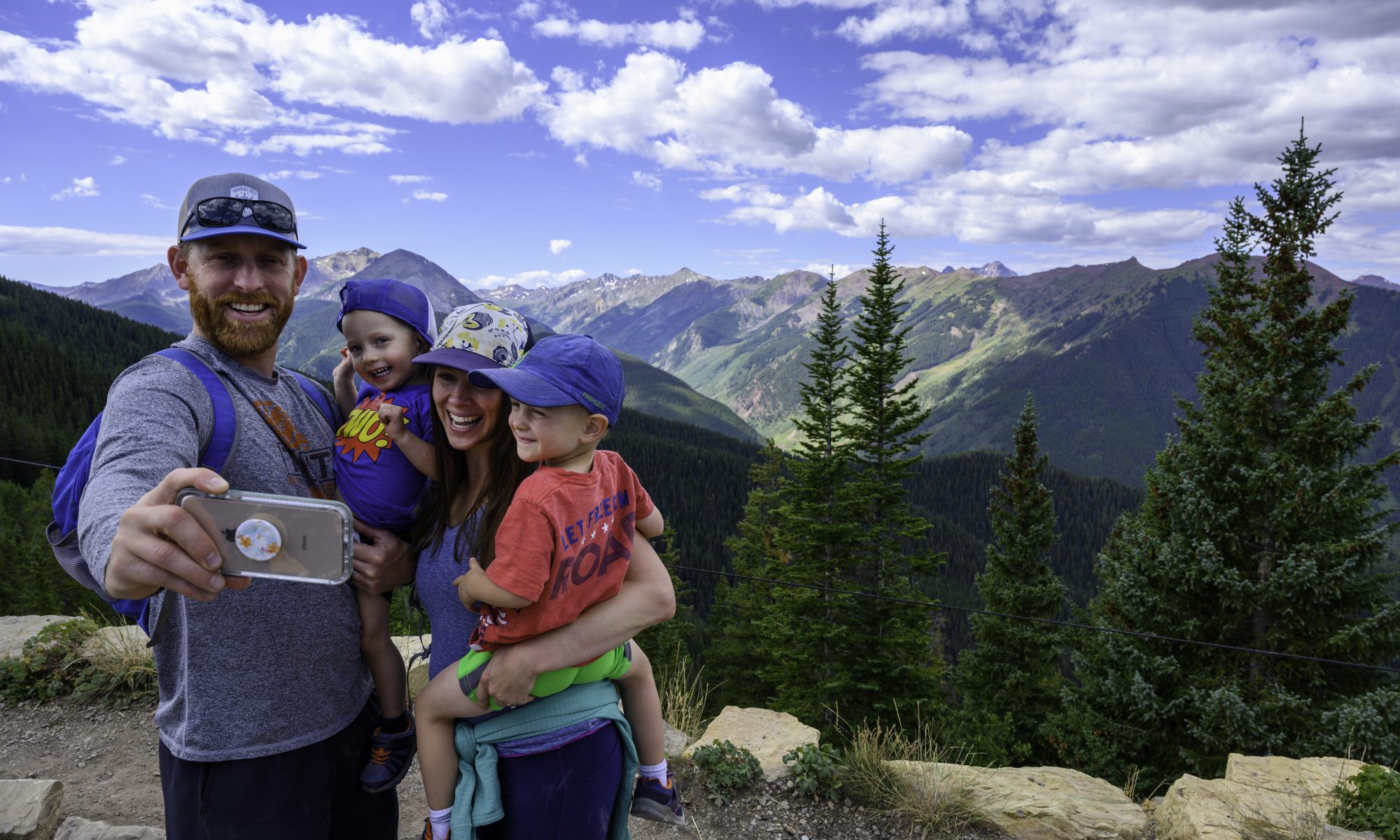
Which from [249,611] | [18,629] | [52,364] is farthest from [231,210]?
[52,364]

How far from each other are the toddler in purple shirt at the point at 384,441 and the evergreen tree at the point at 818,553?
14.6 m

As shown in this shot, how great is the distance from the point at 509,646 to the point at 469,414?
0.70 meters

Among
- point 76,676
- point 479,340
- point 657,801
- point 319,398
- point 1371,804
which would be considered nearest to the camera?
point 479,340

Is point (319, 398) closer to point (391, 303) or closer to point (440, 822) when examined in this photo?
point (391, 303)

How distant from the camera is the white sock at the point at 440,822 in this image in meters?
2.13

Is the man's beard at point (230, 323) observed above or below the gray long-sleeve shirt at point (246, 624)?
above

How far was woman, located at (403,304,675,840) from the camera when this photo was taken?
1946 millimetres

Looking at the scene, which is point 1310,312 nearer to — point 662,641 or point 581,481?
point 581,481

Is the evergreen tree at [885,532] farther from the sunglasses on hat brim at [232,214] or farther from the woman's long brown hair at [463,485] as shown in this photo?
the sunglasses on hat brim at [232,214]

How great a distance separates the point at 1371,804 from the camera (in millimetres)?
4328

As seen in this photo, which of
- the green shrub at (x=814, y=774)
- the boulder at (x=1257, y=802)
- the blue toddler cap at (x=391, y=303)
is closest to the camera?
the blue toddler cap at (x=391, y=303)

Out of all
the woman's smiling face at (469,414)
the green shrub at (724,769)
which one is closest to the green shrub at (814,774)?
the green shrub at (724,769)

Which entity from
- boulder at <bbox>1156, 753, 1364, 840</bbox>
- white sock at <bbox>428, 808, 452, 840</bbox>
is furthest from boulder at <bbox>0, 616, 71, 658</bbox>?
boulder at <bbox>1156, 753, 1364, 840</bbox>

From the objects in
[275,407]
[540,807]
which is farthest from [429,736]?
[275,407]
